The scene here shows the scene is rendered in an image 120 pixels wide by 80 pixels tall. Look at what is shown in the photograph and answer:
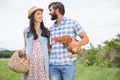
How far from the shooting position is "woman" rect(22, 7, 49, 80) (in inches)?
215

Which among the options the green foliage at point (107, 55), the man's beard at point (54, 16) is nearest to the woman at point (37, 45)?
the man's beard at point (54, 16)

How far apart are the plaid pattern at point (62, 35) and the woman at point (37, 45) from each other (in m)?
0.20

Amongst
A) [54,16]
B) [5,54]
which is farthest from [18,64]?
[5,54]

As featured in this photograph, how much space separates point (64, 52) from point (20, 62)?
638mm

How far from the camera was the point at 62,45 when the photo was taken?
5.22m

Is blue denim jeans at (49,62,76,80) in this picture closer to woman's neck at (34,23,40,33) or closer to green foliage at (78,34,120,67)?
woman's neck at (34,23,40,33)

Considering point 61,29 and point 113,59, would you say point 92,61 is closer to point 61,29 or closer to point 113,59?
point 113,59

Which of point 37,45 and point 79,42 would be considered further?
point 37,45

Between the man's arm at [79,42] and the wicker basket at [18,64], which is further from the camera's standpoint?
the wicker basket at [18,64]

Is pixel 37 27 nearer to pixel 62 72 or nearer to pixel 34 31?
pixel 34 31

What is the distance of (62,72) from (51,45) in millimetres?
478

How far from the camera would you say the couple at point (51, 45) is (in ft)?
17.0

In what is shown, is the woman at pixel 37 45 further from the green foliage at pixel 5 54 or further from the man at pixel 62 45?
the green foliage at pixel 5 54

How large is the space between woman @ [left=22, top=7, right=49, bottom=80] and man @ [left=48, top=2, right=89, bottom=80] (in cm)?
19
